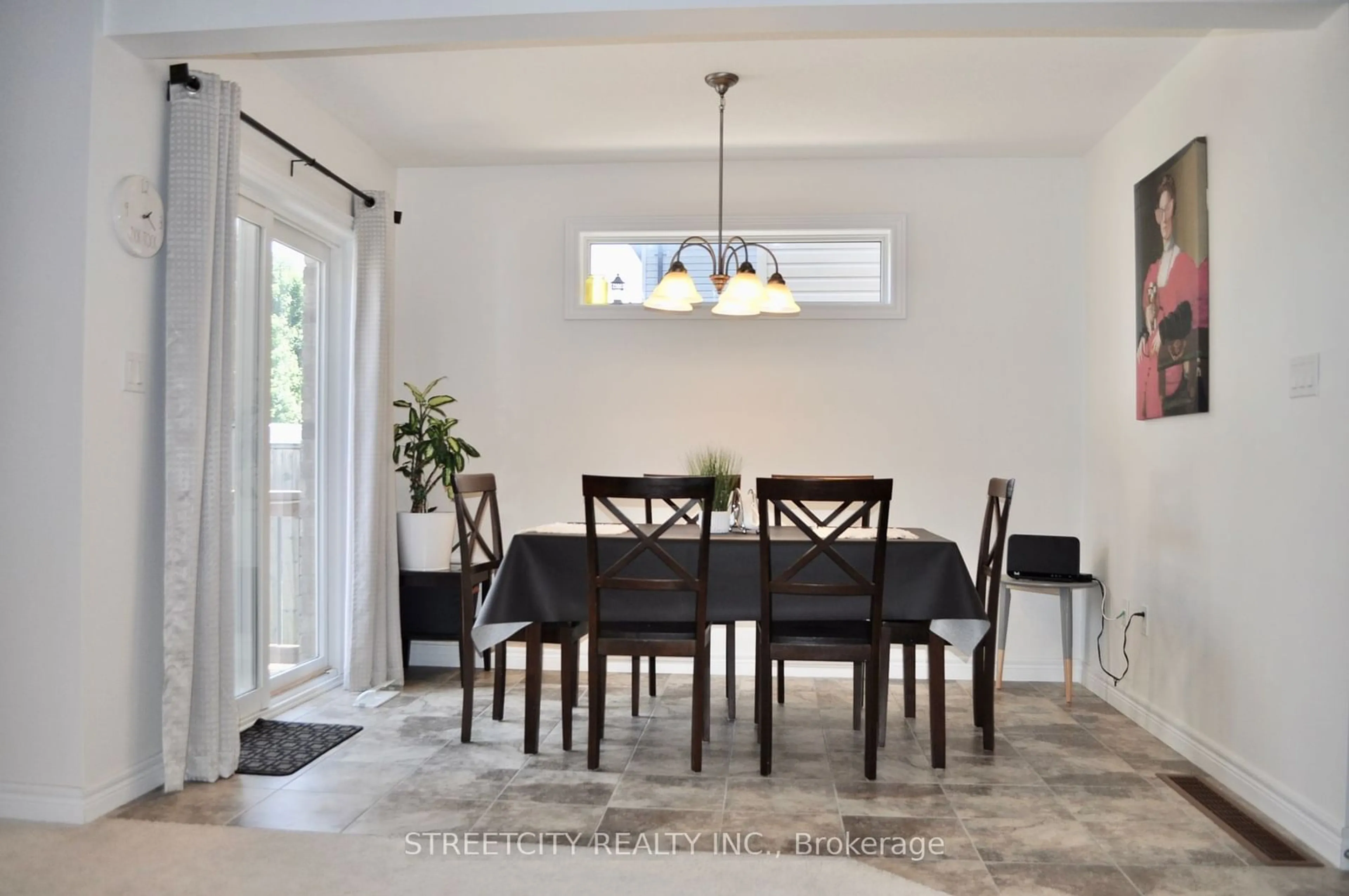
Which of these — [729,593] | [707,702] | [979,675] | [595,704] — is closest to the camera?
[595,704]

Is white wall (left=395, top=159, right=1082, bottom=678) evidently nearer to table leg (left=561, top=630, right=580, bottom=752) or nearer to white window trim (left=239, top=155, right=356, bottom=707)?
white window trim (left=239, top=155, right=356, bottom=707)

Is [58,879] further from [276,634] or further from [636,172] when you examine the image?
[636,172]

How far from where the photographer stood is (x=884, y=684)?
3664 millimetres

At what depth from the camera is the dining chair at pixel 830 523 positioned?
12.4ft

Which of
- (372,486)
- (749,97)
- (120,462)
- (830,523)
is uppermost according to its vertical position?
(749,97)

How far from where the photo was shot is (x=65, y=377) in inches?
112

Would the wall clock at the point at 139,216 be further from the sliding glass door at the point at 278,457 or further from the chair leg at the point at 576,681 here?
the chair leg at the point at 576,681

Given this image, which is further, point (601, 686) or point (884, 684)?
point (884, 684)

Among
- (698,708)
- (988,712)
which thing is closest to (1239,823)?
(988,712)

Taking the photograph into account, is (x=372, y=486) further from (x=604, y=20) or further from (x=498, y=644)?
(x=604, y=20)

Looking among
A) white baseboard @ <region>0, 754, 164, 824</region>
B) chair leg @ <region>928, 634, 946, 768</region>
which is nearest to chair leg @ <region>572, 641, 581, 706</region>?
chair leg @ <region>928, 634, 946, 768</region>

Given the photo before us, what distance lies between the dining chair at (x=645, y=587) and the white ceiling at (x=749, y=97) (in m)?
1.71

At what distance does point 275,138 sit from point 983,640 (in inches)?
130

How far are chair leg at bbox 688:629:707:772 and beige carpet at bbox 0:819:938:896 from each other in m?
0.67
